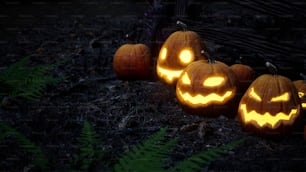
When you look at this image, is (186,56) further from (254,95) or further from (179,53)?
(254,95)

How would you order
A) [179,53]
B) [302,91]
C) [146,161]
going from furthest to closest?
[179,53] → [302,91] → [146,161]

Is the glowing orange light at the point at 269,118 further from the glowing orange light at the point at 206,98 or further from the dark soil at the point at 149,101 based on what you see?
the glowing orange light at the point at 206,98

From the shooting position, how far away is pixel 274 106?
2.02 metres

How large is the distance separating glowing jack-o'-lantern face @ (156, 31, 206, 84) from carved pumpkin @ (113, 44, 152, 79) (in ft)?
0.94

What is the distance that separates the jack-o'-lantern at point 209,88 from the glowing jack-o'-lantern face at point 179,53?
0.33 metres

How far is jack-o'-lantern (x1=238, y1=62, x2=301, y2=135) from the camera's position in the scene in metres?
2.01

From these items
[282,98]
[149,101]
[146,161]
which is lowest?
[149,101]

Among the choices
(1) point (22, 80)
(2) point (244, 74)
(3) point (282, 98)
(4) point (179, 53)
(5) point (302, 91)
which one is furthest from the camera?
(4) point (179, 53)

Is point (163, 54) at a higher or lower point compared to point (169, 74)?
higher

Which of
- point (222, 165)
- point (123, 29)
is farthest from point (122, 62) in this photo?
point (123, 29)

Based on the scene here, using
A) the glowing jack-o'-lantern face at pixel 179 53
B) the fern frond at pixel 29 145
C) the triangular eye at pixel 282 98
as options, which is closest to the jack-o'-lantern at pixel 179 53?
the glowing jack-o'-lantern face at pixel 179 53

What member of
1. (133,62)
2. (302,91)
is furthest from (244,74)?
(133,62)

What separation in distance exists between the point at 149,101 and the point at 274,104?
2.81 feet

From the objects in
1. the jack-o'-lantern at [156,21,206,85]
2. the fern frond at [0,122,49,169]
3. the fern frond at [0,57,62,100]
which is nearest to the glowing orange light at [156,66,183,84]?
the jack-o'-lantern at [156,21,206,85]
